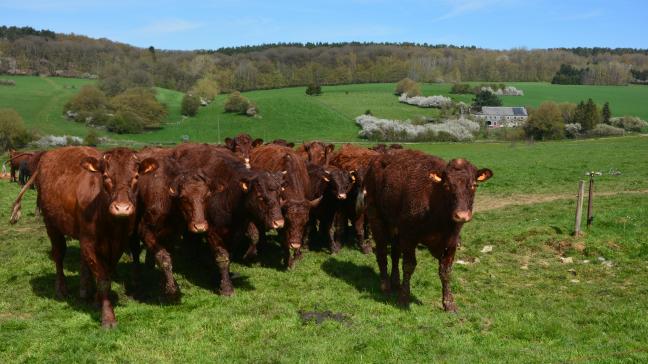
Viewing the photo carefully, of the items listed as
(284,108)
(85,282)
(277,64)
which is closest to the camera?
(85,282)

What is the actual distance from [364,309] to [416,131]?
64137 millimetres

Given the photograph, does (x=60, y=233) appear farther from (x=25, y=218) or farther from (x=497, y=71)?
(x=497, y=71)

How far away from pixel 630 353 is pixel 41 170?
32.0ft

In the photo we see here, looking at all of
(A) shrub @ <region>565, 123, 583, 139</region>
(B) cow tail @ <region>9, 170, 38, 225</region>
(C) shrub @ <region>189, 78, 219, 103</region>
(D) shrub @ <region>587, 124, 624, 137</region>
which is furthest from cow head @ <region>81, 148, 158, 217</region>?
(C) shrub @ <region>189, 78, 219, 103</region>

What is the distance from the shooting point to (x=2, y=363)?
264 inches

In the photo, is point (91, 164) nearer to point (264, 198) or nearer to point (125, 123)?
point (264, 198)

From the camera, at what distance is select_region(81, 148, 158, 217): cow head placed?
7.30 m

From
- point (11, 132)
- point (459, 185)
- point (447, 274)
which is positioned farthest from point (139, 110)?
point (459, 185)

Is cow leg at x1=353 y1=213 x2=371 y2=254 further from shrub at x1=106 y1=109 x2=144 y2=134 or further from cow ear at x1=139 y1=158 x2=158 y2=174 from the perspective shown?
shrub at x1=106 y1=109 x2=144 y2=134

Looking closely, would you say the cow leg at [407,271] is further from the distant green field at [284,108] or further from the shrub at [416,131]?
the distant green field at [284,108]

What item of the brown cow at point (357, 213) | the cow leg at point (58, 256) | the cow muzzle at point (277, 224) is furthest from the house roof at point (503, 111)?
the cow leg at point (58, 256)

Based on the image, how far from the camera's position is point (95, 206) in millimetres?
8016

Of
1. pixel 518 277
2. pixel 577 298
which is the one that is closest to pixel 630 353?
pixel 577 298

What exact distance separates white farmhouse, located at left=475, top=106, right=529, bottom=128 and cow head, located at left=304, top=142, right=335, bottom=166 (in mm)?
72064
